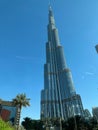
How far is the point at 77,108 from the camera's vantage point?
19862 centimetres

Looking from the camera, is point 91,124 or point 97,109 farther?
point 97,109

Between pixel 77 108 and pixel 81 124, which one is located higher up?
pixel 77 108

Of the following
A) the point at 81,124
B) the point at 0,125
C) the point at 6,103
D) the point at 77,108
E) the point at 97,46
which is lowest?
the point at 0,125

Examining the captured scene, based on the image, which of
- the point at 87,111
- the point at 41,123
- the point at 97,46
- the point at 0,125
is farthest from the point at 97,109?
the point at 0,125

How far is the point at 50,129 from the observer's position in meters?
90.8

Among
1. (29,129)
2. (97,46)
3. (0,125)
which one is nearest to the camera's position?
(0,125)

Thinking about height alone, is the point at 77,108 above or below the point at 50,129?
above

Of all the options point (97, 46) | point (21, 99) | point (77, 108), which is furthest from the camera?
point (77, 108)

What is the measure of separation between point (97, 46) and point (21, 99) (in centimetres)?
9046

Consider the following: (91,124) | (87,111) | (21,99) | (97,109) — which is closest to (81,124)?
(91,124)

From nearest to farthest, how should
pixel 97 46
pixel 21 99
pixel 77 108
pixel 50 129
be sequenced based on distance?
1. pixel 21 99
2. pixel 50 129
3. pixel 97 46
4. pixel 77 108

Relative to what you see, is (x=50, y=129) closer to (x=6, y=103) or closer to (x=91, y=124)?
(x=91, y=124)

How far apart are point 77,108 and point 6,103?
394 feet

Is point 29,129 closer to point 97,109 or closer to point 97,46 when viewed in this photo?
point 97,46
